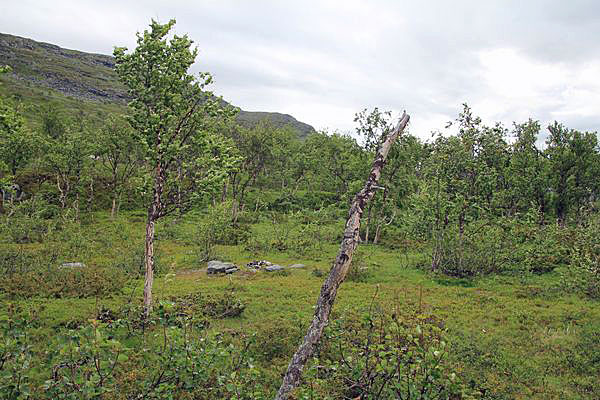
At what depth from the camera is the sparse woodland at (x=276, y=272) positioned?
5047mm

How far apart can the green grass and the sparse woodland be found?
0.35ft

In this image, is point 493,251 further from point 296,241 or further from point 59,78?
point 59,78

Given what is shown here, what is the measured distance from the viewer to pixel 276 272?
77.9ft

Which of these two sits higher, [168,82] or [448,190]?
[168,82]

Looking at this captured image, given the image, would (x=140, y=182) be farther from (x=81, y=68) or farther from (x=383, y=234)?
(x=81, y=68)

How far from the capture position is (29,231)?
28641mm

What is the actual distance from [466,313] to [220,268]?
14099 mm

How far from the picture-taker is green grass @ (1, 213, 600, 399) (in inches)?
434

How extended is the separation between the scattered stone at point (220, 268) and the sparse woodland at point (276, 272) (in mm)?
845

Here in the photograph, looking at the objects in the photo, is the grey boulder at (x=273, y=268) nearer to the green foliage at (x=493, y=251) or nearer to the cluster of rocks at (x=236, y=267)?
the cluster of rocks at (x=236, y=267)

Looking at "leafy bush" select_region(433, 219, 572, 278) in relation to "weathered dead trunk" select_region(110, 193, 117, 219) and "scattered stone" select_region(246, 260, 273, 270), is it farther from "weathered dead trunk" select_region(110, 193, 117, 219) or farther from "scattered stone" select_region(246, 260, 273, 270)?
"weathered dead trunk" select_region(110, 193, 117, 219)

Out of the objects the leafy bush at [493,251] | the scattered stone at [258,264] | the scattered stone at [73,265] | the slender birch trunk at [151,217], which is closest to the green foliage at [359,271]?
the leafy bush at [493,251]

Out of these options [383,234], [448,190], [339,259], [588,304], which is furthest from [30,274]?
[383,234]

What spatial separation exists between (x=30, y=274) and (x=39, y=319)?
6639 mm
